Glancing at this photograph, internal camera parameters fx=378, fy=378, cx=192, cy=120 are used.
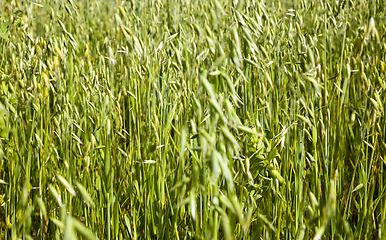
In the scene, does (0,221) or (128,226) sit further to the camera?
(0,221)

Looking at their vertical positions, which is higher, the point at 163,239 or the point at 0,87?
the point at 0,87

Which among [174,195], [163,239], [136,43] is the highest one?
[136,43]

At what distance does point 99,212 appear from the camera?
1166 mm

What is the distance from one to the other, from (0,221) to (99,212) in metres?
0.43

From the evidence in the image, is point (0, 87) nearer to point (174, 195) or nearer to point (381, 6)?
point (174, 195)

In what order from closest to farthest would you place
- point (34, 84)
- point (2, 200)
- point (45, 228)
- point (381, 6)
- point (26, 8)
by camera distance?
1. point (34, 84)
2. point (45, 228)
3. point (2, 200)
4. point (381, 6)
5. point (26, 8)

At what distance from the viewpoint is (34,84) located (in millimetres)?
1122

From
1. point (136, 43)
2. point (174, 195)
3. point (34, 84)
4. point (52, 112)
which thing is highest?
point (136, 43)

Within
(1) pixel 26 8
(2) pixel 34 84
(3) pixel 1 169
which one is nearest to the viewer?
(2) pixel 34 84

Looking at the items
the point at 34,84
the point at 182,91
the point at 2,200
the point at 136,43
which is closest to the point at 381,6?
the point at 182,91

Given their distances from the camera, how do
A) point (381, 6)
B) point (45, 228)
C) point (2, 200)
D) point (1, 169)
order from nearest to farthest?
1. point (45, 228)
2. point (2, 200)
3. point (1, 169)
4. point (381, 6)

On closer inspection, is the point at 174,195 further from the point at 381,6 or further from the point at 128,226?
the point at 381,6

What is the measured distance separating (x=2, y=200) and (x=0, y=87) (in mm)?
606

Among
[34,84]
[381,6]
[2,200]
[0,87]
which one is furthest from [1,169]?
[381,6]
